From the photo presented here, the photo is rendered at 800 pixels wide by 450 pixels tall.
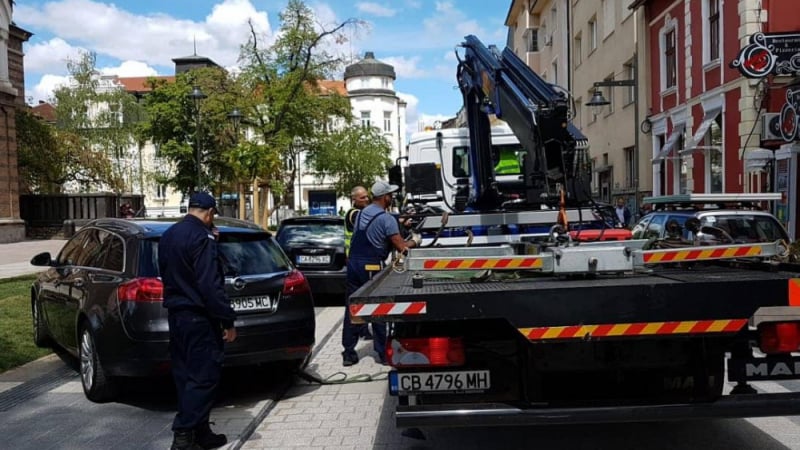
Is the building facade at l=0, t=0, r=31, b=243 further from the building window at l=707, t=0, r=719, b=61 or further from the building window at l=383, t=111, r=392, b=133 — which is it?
the building window at l=383, t=111, r=392, b=133

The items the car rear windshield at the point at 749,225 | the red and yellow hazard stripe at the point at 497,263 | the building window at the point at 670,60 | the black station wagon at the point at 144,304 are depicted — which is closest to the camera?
the red and yellow hazard stripe at the point at 497,263

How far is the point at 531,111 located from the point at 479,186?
126 inches

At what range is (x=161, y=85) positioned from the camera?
42125mm

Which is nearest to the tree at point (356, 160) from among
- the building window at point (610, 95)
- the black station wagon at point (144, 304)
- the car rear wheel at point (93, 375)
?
the building window at point (610, 95)

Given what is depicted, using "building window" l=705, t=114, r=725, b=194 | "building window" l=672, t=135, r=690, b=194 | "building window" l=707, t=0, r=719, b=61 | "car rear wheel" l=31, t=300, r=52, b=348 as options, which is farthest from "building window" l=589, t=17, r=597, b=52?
"car rear wheel" l=31, t=300, r=52, b=348

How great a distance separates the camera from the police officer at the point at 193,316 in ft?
15.6

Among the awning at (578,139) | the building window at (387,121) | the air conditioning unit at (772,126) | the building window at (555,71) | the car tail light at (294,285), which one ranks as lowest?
the car tail light at (294,285)

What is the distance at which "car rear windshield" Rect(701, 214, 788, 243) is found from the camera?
36.4 ft

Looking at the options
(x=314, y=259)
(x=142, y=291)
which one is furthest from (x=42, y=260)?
(x=314, y=259)

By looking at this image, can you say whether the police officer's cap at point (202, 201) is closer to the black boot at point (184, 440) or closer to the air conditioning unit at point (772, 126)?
the black boot at point (184, 440)

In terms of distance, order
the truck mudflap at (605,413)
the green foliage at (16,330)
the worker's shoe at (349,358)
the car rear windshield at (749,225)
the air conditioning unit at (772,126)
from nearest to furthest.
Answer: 1. the truck mudflap at (605,413)
2. the worker's shoe at (349,358)
3. the green foliage at (16,330)
4. the car rear windshield at (749,225)
5. the air conditioning unit at (772,126)

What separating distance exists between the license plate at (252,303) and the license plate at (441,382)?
258cm

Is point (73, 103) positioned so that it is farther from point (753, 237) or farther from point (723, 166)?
point (753, 237)

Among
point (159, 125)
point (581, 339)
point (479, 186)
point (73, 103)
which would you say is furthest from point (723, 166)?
point (73, 103)
